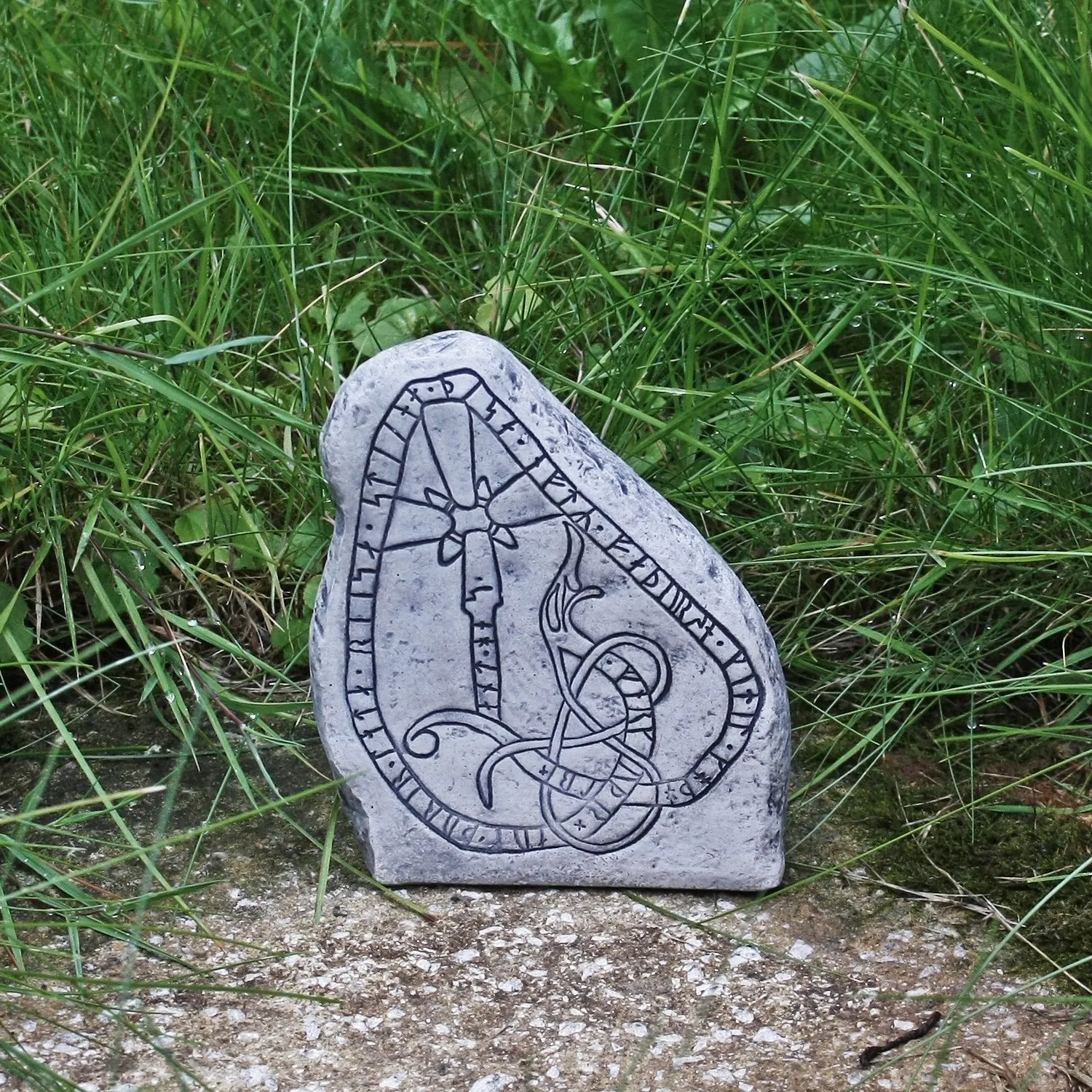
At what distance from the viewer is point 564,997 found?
168 cm

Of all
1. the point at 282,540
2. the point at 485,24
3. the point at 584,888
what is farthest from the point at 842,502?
the point at 485,24

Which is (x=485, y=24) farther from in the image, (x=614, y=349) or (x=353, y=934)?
(x=353, y=934)

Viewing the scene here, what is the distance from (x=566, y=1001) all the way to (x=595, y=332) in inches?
44.7

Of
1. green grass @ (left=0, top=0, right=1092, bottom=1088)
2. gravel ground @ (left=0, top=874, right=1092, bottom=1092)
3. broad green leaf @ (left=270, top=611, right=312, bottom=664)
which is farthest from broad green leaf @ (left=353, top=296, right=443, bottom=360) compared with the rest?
gravel ground @ (left=0, top=874, right=1092, bottom=1092)

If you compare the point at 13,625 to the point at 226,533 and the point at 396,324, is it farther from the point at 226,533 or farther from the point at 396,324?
the point at 396,324

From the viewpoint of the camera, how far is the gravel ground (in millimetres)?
1560

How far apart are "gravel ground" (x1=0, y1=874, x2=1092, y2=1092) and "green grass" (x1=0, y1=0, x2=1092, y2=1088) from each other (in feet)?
0.32

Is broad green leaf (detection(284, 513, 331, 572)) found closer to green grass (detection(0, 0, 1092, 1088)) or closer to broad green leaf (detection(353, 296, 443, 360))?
green grass (detection(0, 0, 1092, 1088))

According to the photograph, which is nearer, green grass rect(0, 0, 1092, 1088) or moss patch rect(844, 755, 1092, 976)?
moss patch rect(844, 755, 1092, 976)

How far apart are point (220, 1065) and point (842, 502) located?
1163mm

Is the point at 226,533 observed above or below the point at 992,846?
above

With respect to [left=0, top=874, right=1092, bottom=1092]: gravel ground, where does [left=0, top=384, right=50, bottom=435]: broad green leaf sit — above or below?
above

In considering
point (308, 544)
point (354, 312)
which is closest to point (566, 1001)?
point (308, 544)

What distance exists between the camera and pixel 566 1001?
1671mm
